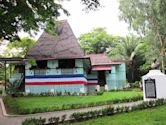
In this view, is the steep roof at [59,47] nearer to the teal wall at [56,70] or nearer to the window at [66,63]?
the teal wall at [56,70]

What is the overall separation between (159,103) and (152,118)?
15.9 ft

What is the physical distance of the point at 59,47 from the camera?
32344mm

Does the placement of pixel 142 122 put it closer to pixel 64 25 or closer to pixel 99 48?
pixel 64 25

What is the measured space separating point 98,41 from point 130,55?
1350 centimetres

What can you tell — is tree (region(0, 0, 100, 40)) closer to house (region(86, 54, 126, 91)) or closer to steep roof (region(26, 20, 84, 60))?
steep roof (region(26, 20, 84, 60))

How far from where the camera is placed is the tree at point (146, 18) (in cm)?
Result: 3453

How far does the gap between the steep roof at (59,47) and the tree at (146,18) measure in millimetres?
7418

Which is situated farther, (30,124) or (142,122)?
(142,122)

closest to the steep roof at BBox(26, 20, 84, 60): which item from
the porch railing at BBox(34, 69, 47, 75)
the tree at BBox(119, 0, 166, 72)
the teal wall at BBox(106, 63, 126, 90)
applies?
the porch railing at BBox(34, 69, 47, 75)

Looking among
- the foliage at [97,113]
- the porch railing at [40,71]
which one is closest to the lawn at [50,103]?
the foliage at [97,113]

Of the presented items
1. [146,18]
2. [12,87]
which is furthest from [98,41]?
[12,87]

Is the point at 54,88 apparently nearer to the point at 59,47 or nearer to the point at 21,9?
the point at 59,47

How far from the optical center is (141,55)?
49.9 meters

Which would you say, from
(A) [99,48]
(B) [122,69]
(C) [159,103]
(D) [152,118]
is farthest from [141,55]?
(D) [152,118]
